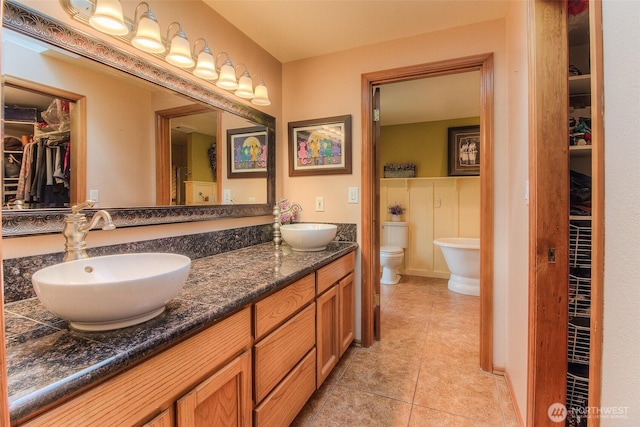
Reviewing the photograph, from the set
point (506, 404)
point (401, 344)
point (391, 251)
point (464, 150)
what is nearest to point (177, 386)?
point (506, 404)

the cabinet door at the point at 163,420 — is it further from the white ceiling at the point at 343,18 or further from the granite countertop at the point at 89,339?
the white ceiling at the point at 343,18

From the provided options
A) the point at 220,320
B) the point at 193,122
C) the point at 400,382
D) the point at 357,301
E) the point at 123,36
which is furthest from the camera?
the point at 357,301

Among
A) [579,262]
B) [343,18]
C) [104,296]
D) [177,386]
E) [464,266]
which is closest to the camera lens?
[104,296]

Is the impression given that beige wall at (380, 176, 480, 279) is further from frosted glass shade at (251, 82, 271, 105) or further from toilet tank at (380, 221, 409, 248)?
frosted glass shade at (251, 82, 271, 105)

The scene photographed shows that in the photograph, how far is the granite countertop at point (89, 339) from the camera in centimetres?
56

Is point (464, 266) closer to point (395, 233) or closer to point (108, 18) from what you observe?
point (395, 233)

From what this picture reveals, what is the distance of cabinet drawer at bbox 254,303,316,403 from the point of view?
1.13m

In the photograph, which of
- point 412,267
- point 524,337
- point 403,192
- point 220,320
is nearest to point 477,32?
point 524,337

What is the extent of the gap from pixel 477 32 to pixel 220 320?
2.14 metres

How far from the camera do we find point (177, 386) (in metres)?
0.79

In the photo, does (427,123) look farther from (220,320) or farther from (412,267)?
(220,320)

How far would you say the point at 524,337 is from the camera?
142cm

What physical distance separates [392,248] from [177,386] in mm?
3282

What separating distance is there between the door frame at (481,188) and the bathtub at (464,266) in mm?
1439
